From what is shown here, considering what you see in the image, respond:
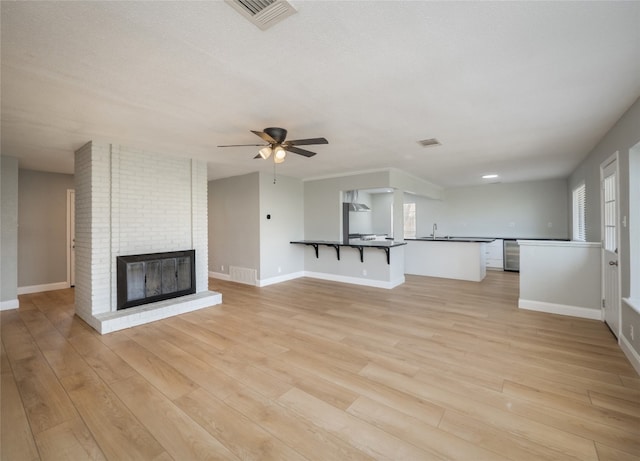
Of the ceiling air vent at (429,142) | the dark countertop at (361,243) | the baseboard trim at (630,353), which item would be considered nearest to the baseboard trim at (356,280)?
the dark countertop at (361,243)

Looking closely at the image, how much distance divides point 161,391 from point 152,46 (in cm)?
256

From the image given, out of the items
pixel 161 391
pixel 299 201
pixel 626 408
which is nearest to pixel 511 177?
pixel 299 201

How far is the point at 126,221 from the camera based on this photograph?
425cm

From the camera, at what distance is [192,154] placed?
4.65m

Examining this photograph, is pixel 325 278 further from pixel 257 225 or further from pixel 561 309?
pixel 561 309

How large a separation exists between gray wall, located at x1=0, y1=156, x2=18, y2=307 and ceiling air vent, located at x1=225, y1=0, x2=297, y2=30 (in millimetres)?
5623

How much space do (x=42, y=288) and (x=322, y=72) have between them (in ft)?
23.8

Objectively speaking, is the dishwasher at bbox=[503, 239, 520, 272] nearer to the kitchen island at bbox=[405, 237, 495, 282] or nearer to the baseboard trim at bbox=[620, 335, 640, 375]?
the kitchen island at bbox=[405, 237, 495, 282]

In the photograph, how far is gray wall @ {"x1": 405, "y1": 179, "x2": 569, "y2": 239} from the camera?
7.62 meters

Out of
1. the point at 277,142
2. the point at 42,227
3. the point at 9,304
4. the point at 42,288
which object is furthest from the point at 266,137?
the point at 42,288

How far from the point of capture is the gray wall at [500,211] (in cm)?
762

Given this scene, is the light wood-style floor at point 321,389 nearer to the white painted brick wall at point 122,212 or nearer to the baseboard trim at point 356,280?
the white painted brick wall at point 122,212

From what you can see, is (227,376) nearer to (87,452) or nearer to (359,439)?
(87,452)

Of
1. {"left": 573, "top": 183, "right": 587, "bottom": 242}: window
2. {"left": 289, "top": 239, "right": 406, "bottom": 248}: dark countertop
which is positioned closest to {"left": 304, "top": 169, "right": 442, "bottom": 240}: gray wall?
{"left": 289, "top": 239, "right": 406, "bottom": 248}: dark countertop
